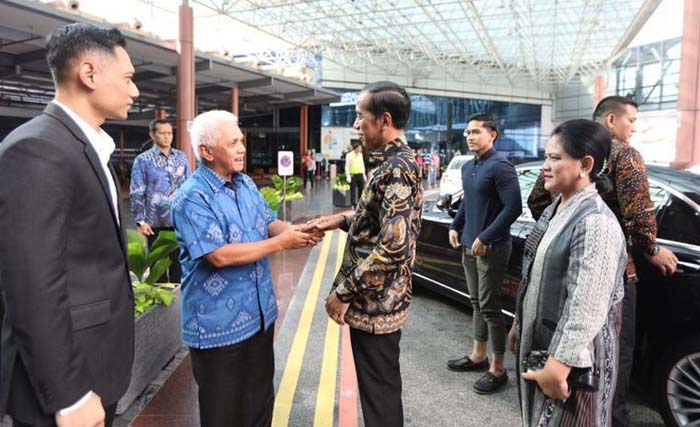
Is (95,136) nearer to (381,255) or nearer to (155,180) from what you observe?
(381,255)

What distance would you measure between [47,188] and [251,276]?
1022 millimetres

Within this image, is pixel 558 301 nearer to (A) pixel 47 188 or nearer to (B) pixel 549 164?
(B) pixel 549 164

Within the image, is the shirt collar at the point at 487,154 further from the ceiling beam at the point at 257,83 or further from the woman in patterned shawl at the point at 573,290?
the ceiling beam at the point at 257,83

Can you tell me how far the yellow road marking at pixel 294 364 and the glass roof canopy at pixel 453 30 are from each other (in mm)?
18308

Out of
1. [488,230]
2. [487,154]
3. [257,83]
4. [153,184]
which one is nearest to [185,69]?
[257,83]

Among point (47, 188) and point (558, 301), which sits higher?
point (47, 188)

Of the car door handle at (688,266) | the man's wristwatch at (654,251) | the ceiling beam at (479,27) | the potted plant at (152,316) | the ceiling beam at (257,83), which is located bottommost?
the potted plant at (152,316)

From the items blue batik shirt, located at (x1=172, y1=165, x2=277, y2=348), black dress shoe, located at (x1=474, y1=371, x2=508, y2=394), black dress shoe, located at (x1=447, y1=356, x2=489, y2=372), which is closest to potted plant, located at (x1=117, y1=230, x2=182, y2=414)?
blue batik shirt, located at (x1=172, y1=165, x2=277, y2=348)

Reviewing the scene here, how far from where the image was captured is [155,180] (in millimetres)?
4508

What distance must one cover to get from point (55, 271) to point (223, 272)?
833 millimetres

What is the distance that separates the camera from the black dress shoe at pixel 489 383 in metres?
3.23

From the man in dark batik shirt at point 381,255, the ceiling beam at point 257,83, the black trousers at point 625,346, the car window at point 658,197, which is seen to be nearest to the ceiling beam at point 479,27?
the ceiling beam at point 257,83

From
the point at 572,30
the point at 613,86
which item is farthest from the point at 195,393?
the point at 613,86

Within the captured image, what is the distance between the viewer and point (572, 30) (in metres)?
26.9
